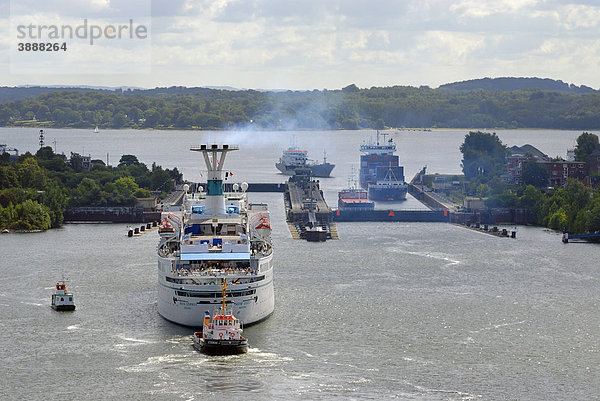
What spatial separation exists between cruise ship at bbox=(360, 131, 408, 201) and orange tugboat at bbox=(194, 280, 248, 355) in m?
83.0

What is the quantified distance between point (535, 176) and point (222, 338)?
74.7 meters

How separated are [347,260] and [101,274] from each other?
55.4ft

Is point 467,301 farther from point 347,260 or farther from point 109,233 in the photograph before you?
point 109,233

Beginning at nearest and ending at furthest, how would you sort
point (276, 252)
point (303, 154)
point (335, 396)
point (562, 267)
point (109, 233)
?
point (335, 396) < point (562, 267) < point (276, 252) < point (109, 233) < point (303, 154)

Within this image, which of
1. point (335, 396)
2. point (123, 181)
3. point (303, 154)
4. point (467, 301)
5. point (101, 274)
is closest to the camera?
point (335, 396)

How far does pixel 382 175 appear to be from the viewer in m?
137

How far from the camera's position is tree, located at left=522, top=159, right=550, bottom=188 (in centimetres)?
11562

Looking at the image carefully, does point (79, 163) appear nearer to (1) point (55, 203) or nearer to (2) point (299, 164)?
(1) point (55, 203)

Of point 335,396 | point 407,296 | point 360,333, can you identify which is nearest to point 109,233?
point 407,296

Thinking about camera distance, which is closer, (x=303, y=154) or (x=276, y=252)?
(x=276, y=252)

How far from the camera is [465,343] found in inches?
1965

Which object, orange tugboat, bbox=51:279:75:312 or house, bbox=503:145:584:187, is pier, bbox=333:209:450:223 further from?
orange tugboat, bbox=51:279:75:312

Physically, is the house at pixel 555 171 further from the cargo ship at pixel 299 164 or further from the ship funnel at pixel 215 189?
the ship funnel at pixel 215 189

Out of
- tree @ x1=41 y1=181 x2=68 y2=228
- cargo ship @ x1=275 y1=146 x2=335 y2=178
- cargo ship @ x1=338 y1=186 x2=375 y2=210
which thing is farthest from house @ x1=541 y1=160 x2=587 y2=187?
tree @ x1=41 y1=181 x2=68 y2=228
